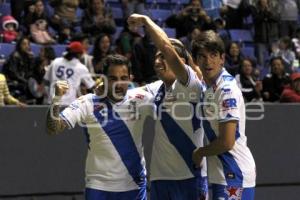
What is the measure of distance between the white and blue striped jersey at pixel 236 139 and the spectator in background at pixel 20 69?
491cm

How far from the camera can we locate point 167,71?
16.8ft

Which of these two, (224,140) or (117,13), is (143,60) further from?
(224,140)

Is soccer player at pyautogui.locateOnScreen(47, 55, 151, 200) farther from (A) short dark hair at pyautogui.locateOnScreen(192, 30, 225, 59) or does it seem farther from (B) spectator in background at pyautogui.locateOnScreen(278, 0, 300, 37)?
(B) spectator in background at pyautogui.locateOnScreen(278, 0, 300, 37)

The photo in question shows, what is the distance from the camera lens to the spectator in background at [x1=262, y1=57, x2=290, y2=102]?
413 inches

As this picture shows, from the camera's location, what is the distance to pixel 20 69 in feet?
31.4

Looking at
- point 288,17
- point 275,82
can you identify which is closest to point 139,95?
point 275,82

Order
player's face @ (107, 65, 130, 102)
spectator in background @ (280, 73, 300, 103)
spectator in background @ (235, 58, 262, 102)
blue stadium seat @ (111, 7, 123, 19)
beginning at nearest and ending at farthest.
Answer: player's face @ (107, 65, 130, 102), spectator in background @ (280, 73, 300, 103), spectator in background @ (235, 58, 262, 102), blue stadium seat @ (111, 7, 123, 19)

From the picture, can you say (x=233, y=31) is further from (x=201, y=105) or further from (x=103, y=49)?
(x=201, y=105)

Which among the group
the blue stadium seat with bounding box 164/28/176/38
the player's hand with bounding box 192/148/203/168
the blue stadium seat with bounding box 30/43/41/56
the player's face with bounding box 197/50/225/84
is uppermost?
the player's face with bounding box 197/50/225/84

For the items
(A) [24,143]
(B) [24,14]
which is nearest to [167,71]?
(A) [24,143]

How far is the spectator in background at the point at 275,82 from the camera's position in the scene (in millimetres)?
10500

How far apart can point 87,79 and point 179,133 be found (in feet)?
15.1

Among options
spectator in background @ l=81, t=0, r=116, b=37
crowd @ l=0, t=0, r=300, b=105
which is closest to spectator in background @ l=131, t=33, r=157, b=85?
crowd @ l=0, t=0, r=300, b=105

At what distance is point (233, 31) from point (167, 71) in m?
8.53
